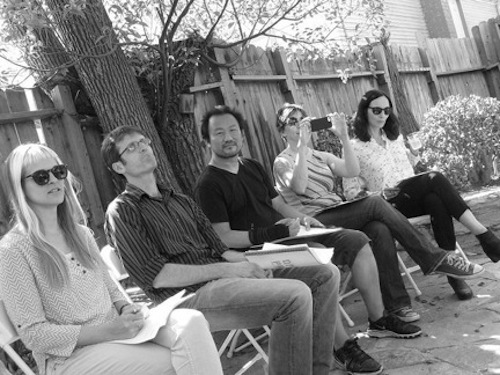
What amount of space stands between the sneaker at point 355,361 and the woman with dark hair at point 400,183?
4.00 ft

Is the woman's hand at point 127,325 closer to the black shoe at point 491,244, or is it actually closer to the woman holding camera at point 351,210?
the woman holding camera at point 351,210

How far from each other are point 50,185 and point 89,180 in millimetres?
1886

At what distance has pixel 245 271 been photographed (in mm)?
2988

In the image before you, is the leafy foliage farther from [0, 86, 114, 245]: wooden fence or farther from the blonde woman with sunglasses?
the blonde woman with sunglasses

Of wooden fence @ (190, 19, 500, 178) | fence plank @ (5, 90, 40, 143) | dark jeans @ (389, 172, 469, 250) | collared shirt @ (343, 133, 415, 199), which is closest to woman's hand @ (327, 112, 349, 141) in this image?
collared shirt @ (343, 133, 415, 199)

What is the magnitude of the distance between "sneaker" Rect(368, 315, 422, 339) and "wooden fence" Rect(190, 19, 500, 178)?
250 cm

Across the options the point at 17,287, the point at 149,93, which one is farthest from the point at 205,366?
the point at 149,93

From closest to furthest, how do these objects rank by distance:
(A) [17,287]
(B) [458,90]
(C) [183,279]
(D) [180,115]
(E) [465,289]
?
(A) [17,287] → (C) [183,279] → (E) [465,289] → (D) [180,115] → (B) [458,90]

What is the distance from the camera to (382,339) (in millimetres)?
3658

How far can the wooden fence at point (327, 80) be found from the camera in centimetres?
591

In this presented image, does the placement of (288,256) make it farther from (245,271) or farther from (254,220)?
(254,220)

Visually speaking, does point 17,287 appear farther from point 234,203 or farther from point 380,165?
point 380,165

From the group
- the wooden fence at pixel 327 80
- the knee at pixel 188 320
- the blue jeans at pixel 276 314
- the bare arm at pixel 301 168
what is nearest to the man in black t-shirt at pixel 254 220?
the bare arm at pixel 301 168

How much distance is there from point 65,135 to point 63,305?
7.60ft
